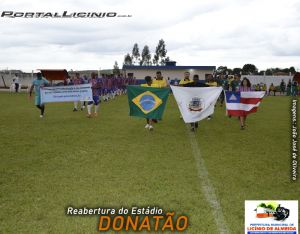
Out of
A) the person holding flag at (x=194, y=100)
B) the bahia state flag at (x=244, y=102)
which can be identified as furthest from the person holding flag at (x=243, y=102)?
the person holding flag at (x=194, y=100)

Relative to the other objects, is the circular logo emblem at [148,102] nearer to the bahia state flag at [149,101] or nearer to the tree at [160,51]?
the bahia state flag at [149,101]

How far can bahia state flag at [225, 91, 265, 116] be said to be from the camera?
43.6 ft

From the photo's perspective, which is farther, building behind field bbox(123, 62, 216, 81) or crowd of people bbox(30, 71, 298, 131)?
building behind field bbox(123, 62, 216, 81)

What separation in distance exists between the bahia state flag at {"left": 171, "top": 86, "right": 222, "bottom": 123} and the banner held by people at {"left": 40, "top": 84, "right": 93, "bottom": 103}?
16.6 ft

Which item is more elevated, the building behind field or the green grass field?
the building behind field

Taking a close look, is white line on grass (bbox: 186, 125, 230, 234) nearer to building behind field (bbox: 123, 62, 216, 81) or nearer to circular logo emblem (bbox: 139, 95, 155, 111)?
circular logo emblem (bbox: 139, 95, 155, 111)

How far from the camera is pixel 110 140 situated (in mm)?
10953

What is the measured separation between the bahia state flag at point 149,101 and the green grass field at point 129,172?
0.61m

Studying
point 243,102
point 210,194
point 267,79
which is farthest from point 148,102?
point 267,79

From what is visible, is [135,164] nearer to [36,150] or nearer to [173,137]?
[36,150]

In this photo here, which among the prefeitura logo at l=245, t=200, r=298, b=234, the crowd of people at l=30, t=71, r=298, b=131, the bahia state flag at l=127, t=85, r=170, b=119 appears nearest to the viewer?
the prefeitura logo at l=245, t=200, r=298, b=234

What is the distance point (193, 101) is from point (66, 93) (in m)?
6.05

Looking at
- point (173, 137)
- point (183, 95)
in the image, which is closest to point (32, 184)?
point (173, 137)

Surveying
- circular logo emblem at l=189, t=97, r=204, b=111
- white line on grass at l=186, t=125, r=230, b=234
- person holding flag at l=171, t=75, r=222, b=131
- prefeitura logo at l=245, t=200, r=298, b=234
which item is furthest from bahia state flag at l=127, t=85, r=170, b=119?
prefeitura logo at l=245, t=200, r=298, b=234
